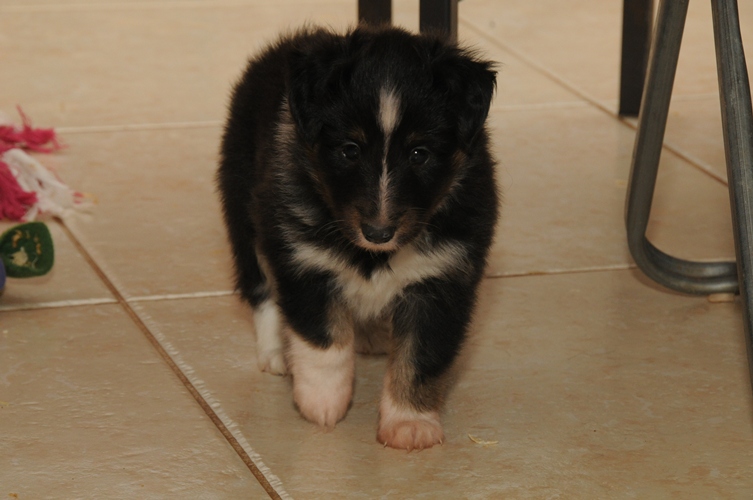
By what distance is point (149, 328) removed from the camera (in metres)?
3.50

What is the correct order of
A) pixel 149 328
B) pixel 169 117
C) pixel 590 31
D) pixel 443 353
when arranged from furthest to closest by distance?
pixel 590 31 → pixel 169 117 → pixel 149 328 → pixel 443 353

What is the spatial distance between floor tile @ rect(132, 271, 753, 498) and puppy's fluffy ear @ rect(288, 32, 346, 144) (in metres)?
0.82

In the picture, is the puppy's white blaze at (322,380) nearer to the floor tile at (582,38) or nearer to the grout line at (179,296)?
the grout line at (179,296)

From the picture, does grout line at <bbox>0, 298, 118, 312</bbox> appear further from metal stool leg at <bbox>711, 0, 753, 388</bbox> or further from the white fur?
metal stool leg at <bbox>711, 0, 753, 388</bbox>

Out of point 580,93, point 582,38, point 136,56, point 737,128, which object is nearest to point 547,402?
point 737,128

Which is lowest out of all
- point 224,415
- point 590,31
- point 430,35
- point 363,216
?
point 590,31

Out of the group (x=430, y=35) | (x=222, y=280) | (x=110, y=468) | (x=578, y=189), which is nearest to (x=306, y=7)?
(x=578, y=189)

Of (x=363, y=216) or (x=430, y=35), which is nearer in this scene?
(x=363, y=216)

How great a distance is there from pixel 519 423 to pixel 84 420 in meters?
1.16

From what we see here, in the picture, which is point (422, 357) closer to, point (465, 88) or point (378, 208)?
point (378, 208)

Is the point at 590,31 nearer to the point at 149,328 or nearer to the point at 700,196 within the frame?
the point at 700,196

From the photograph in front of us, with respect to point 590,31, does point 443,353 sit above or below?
above

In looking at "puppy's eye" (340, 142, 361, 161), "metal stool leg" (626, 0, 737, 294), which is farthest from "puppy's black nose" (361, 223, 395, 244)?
"metal stool leg" (626, 0, 737, 294)

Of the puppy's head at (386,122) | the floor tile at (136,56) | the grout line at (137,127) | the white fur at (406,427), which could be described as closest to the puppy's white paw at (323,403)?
the white fur at (406,427)
